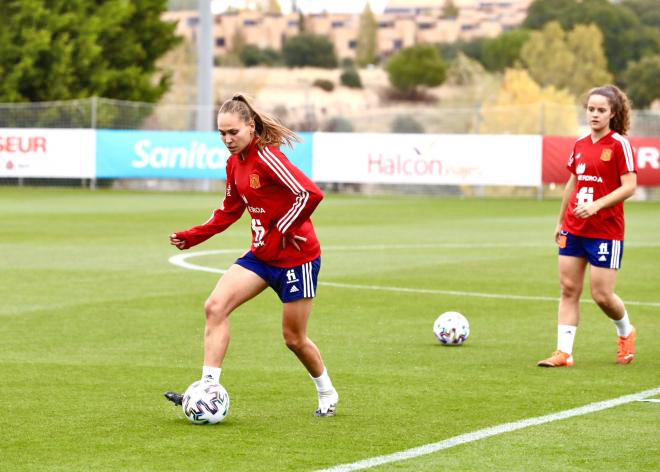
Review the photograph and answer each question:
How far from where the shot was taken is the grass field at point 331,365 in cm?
731

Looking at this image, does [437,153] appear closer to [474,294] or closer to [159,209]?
[159,209]

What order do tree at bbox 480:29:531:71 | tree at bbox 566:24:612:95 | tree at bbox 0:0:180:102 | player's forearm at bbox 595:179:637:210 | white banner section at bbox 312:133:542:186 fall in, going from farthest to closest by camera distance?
tree at bbox 480:29:531:71, tree at bbox 566:24:612:95, tree at bbox 0:0:180:102, white banner section at bbox 312:133:542:186, player's forearm at bbox 595:179:637:210

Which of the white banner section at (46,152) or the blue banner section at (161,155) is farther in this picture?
the blue banner section at (161,155)

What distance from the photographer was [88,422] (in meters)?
8.01

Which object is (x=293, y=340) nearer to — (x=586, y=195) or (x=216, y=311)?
(x=216, y=311)

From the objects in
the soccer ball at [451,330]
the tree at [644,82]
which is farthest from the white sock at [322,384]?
the tree at [644,82]

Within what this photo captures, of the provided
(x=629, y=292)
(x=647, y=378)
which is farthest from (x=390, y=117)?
(x=647, y=378)

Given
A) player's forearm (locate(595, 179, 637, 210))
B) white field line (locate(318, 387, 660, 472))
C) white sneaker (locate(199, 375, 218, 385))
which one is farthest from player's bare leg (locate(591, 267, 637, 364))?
white sneaker (locate(199, 375, 218, 385))

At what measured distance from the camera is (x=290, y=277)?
26.7 feet

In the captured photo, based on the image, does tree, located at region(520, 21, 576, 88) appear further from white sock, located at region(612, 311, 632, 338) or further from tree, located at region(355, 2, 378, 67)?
white sock, located at region(612, 311, 632, 338)

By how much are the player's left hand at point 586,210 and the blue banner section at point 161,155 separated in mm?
29672

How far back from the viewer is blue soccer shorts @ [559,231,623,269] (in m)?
10.4

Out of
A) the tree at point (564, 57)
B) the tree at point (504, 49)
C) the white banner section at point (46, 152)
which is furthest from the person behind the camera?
the tree at point (504, 49)

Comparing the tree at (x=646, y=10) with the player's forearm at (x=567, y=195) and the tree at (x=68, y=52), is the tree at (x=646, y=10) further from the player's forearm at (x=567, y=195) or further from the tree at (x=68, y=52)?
the player's forearm at (x=567, y=195)
